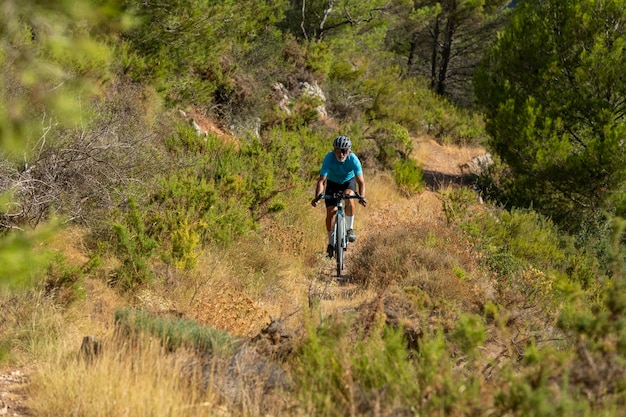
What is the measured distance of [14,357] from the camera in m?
3.55

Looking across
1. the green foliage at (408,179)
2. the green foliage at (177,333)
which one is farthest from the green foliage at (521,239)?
the green foliage at (177,333)

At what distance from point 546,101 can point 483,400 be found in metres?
11.2

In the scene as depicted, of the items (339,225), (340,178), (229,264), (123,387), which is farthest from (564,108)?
(123,387)

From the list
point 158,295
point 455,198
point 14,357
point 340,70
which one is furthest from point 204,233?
point 340,70

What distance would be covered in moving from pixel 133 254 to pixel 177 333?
1741 millimetres

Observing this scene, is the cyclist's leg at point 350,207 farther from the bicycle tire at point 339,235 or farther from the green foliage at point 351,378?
the green foliage at point 351,378

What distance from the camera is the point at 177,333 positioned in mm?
3451

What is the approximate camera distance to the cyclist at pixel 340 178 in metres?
7.13

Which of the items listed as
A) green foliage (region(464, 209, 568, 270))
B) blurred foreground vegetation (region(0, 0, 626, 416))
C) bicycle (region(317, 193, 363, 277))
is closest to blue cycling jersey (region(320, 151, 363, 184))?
bicycle (region(317, 193, 363, 277))

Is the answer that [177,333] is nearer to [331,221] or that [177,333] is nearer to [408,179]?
[331,221]

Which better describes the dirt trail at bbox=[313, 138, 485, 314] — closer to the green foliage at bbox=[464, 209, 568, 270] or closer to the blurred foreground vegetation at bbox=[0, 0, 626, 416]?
the blurred foreground vegetation at bbox=[0, 0, 626, 416]

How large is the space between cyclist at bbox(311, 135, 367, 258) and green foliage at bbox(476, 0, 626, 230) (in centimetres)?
570

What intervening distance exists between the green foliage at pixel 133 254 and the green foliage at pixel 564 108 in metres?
8.73

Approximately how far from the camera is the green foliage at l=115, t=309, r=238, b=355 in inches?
134
